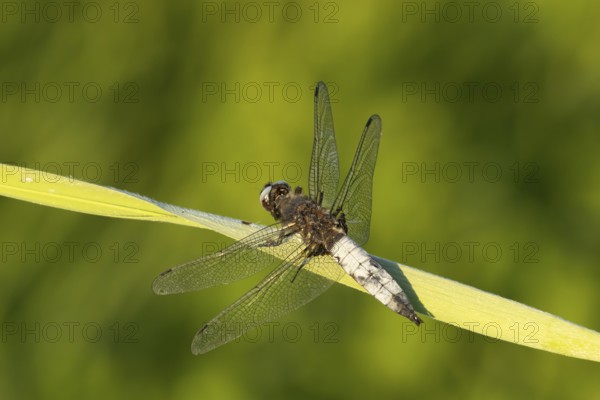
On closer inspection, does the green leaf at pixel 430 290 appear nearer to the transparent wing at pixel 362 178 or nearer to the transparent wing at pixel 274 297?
the transparent wing at pixel 274 297

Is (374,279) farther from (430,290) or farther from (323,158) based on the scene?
(323,158)

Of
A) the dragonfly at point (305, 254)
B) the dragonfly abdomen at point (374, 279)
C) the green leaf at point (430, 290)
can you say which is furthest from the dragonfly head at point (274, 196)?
the green leaf at point (430, 290)

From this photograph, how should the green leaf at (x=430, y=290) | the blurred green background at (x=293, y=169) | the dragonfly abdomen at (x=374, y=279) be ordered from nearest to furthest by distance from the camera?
the green leaf at (x=430, y=290), the dragonfly abdomen at (x=374, y=279), the blurred green background at (x=293, y=169)

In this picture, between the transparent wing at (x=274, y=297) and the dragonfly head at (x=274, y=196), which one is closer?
the transparent wing at (x=274, y=297)

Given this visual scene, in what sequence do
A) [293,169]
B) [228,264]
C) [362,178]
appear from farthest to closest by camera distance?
[293,169] < [362,178] < [228,264]

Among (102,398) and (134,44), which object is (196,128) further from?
(102,398)

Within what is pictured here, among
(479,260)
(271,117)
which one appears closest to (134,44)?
(271,117)

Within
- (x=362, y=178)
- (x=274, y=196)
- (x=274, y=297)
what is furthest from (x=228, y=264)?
(x=362, y=178)
